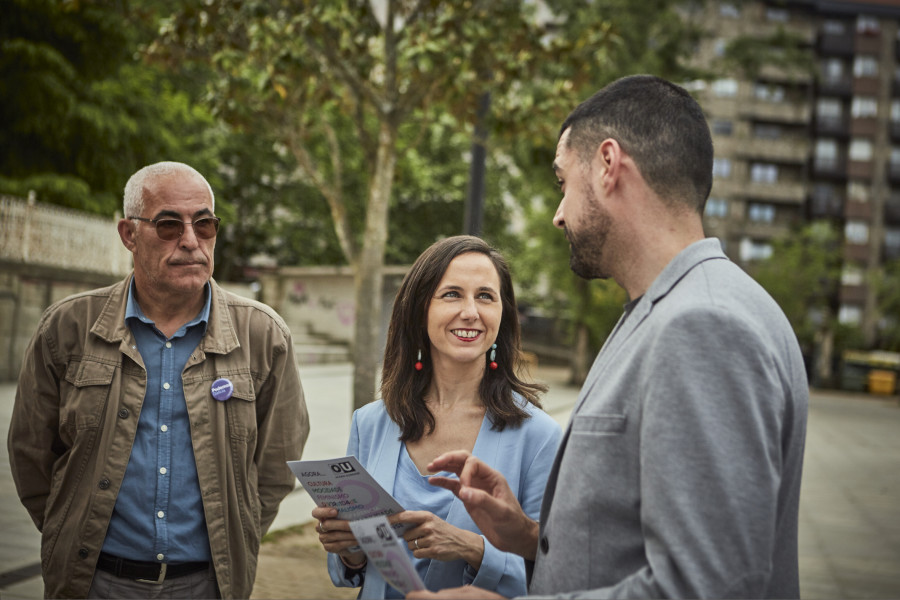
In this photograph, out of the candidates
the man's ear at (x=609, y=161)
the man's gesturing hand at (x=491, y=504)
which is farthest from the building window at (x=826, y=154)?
the man's ear at (x=609, y=161)

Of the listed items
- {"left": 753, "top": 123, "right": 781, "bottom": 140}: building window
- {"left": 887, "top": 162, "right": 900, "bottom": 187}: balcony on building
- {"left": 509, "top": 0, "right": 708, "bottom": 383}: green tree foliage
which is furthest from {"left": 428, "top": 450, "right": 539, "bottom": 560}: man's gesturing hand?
{"left": 887, "top": 162, "right": 900, "bottom": 187}: balcony on building

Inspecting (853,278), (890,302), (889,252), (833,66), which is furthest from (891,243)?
(833,66)

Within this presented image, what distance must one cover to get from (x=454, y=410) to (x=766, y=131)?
70173mm

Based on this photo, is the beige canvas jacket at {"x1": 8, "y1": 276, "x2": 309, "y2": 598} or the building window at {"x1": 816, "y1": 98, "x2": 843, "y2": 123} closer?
the beige canvas jacket at {"x1": 8, "y1": 276, "x2": 309, "y2": 598}

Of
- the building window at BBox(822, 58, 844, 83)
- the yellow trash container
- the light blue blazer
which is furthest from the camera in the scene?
the building window at BBox(822, 58, 844, 83)

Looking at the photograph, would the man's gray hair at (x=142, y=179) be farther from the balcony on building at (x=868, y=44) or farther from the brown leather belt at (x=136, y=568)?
the balcony on building at (x=868, y=44)

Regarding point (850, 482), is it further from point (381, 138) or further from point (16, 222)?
point (16, 222)

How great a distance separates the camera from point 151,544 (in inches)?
116

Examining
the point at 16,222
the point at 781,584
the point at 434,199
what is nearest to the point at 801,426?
the point at 781,584

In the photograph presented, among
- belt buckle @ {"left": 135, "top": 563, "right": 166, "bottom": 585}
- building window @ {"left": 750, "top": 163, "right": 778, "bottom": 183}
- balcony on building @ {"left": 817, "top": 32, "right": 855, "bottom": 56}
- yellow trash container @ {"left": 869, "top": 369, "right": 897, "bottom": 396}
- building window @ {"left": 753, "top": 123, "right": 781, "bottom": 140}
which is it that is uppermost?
balcony on building @ {"left": 817, "top": 32, "right": 855, "bottom": 56}

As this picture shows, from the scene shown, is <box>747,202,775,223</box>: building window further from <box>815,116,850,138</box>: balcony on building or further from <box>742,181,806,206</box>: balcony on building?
<box>815,116,850,138</box>: balcony on building

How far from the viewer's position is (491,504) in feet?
7.15

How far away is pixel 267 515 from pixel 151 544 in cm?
56

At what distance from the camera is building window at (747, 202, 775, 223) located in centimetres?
6744
